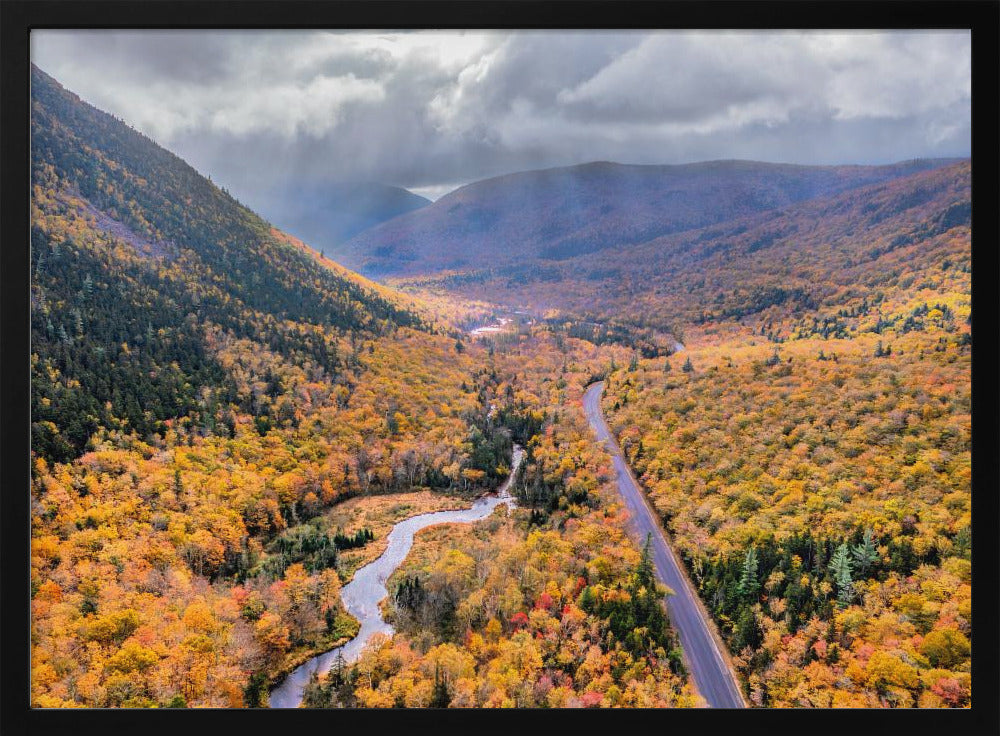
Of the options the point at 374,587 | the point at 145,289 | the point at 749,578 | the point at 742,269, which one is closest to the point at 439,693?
the point at 374,587

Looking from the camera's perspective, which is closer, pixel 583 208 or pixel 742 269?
pixel 583 208

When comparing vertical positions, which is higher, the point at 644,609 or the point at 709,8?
the point at 709,8

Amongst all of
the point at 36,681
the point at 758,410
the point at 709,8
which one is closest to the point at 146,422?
the point at 36,681

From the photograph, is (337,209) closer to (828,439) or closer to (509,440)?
(509,440)

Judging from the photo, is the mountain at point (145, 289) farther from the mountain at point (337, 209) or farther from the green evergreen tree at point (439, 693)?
the green evergreen tree at point (439, 693)

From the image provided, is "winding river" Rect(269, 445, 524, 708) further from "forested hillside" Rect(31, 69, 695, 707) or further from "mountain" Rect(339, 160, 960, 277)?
"mountain" Rect(339, 160, 960, 277)

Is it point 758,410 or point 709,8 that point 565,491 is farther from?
point 709,8
